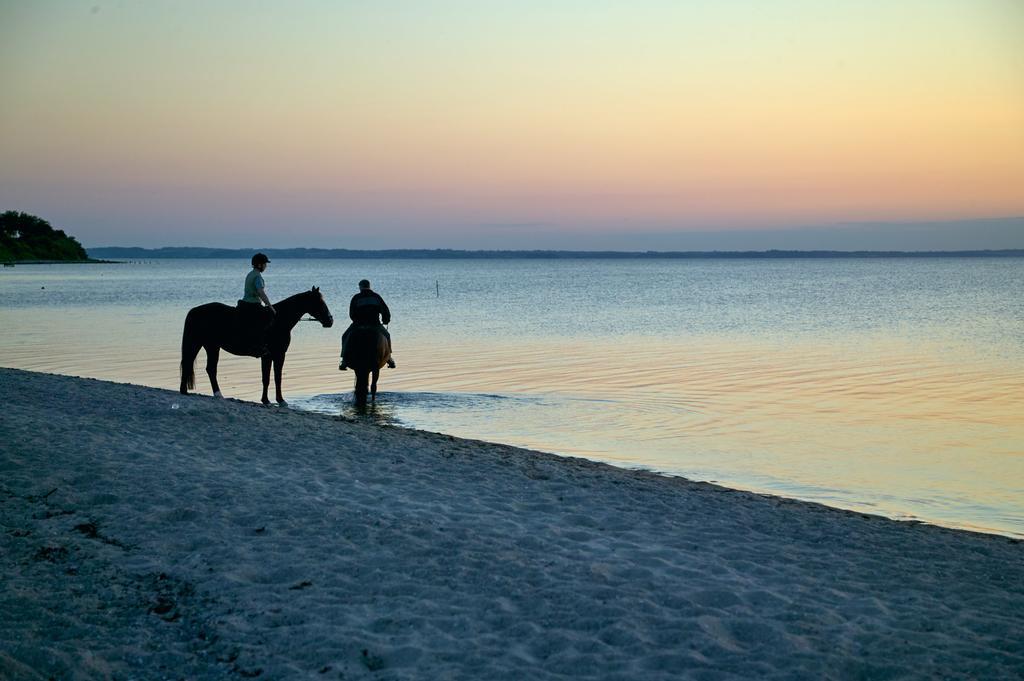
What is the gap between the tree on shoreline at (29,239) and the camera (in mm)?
126000

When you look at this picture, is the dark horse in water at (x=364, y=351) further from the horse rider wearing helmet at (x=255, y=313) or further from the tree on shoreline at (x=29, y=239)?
the tree on shoreline at (x=29, y=239)

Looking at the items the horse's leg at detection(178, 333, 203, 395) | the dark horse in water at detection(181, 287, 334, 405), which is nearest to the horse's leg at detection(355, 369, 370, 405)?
the dark horse in water at detection(181, 287, 334, 405)

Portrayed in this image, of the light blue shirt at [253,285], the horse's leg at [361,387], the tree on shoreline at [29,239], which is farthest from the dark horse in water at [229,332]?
the tree on shoreline at [29,239]

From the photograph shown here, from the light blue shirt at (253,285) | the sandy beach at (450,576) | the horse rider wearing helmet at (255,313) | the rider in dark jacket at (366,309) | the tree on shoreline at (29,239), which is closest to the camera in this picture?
the sandy beach at (450,576)

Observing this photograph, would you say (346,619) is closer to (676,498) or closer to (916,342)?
(676,498)

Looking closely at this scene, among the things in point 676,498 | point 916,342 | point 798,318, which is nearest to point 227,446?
point 676,498

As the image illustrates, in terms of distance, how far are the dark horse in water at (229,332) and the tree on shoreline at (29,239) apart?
123 m

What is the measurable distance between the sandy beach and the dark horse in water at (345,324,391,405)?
6.11m

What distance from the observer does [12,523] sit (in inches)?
276

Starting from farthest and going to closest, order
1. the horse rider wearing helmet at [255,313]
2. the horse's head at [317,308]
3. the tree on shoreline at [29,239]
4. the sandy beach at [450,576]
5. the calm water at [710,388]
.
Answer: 1. the tree on shoreline at [29,239]
2. the horse's head at [317,308]
3. the horse rider wearing helmet at [255,313]
4. the calm water at [710,388]
5. the sandy beach at [450,576]

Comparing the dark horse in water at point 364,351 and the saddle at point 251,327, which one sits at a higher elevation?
the saddle at point 251,327

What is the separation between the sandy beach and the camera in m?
5.02

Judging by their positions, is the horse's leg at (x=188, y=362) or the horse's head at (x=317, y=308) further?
the horse's head at (x=317, y=308)

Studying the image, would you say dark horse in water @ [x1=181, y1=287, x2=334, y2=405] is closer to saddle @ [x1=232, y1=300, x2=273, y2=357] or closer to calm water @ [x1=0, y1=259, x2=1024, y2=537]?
saddle @ [x1=232, y1=300, x2=273, y2=357]
